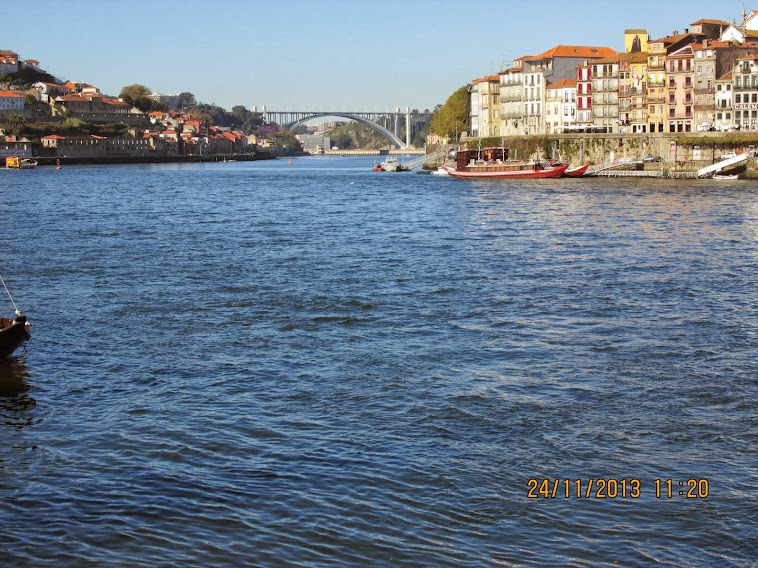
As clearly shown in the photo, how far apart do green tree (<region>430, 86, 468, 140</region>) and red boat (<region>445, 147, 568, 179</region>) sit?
2359cm

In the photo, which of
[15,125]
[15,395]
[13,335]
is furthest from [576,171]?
[15,125]

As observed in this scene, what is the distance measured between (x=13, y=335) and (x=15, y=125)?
161699 mm

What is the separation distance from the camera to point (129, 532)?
9258 mm

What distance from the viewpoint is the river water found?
921 cm

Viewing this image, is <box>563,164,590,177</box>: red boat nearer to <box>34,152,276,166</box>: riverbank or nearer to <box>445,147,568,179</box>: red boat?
<box>445,147,568,179</box>: red boat

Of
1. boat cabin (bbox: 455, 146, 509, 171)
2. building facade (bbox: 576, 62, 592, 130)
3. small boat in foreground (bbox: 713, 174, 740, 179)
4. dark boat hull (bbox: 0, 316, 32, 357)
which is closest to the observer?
dark boat hull (bbox: 0, 316, 32, 357)

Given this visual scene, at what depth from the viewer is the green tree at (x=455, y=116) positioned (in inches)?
4646

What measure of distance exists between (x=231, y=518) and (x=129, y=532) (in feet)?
3.22

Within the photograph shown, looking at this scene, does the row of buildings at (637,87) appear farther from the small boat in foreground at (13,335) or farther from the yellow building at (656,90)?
the small boat in foreground at (13,335)

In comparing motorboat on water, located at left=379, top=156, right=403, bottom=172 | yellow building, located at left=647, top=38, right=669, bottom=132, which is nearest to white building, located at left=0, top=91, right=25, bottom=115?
motorboat on water, located at left=379, top=156, right=403, bottom=172

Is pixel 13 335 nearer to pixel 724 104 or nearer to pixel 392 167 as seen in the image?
pixel 724 104

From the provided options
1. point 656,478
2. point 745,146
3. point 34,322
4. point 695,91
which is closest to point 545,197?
point 745,146

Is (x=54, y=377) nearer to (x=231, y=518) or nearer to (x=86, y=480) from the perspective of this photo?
(x=86, y=480)

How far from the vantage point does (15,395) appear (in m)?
14.0
